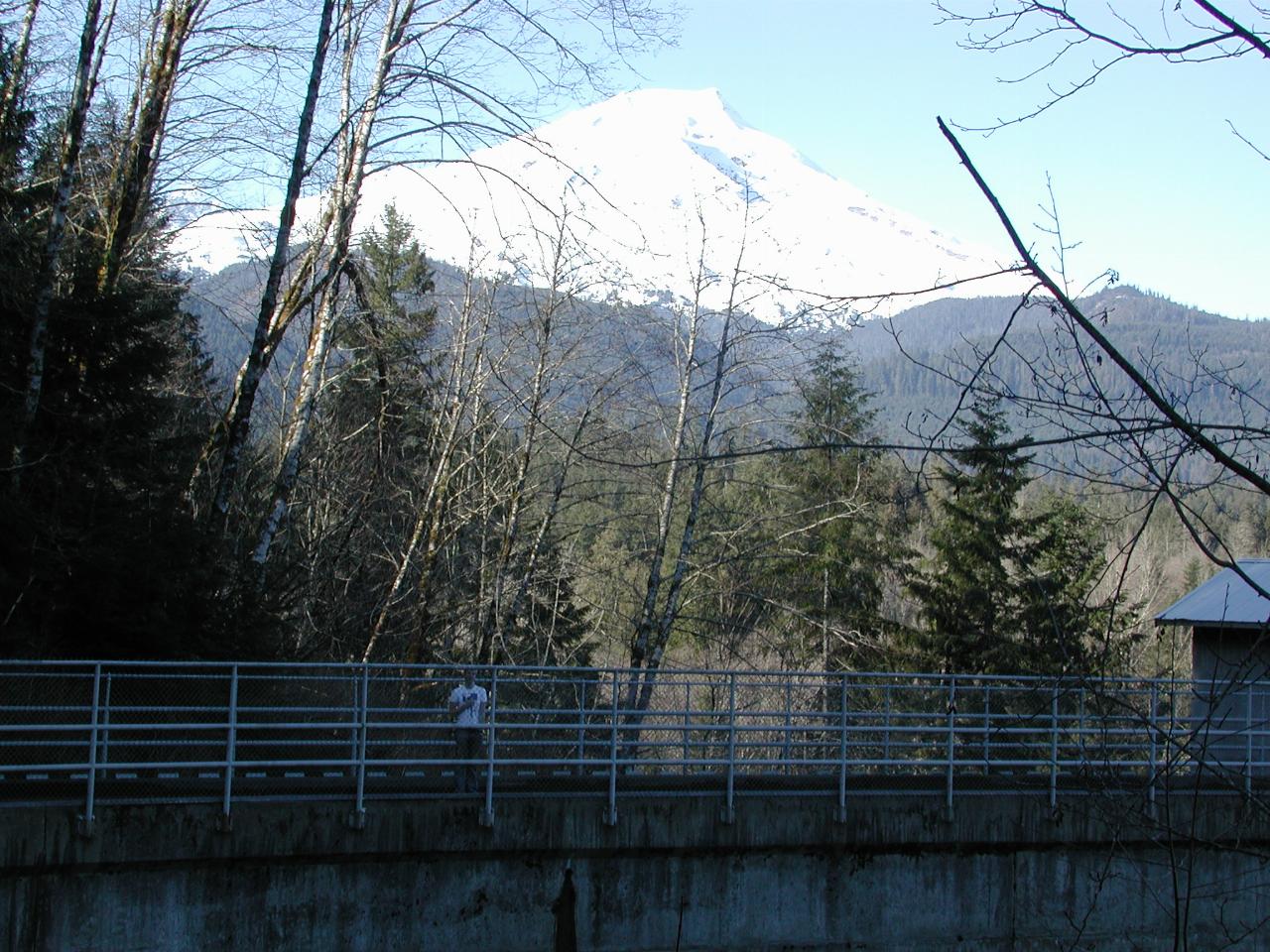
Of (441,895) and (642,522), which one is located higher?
(642,522)

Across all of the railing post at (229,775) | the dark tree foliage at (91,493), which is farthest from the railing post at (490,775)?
the dark tree foliage at (91,493)

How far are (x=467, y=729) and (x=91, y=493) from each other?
482 centimetres

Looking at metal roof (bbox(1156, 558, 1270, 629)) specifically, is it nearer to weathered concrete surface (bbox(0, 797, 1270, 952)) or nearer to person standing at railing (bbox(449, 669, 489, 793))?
weathered concrete surface (bbox(0, 797, 1270, 952))

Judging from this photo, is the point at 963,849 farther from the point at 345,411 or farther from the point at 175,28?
the point at 345,411

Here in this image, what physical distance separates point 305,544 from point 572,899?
15763 millimetres

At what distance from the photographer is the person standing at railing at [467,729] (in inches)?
490

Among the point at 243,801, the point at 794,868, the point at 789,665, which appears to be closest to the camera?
the point at 243,801

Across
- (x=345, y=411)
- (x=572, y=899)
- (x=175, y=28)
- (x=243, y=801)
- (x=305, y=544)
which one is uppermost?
(x=175, y=28)

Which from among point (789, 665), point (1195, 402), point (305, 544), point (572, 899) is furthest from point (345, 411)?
point (1195, 402)

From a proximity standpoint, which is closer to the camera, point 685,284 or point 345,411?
point 685,284

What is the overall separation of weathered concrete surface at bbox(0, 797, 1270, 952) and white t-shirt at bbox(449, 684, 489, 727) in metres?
0.91

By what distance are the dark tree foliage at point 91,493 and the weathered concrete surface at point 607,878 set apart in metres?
3.06

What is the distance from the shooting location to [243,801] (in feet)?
36.3

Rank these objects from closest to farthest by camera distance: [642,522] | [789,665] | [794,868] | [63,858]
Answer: [63,858] → [794,868] → [642,522] → [789,665]
